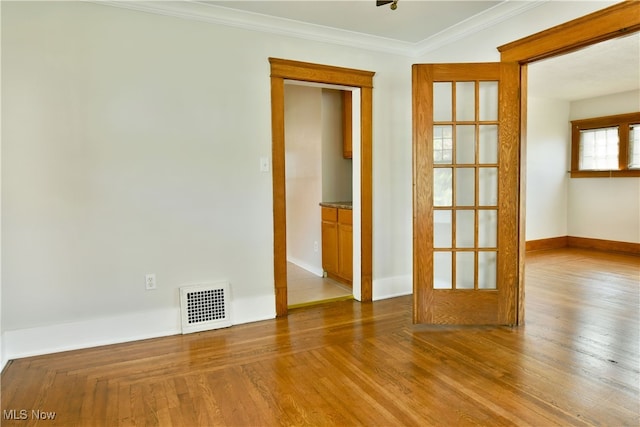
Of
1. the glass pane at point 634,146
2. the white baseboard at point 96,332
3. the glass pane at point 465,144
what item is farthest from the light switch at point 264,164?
the glass pane at point 634,146

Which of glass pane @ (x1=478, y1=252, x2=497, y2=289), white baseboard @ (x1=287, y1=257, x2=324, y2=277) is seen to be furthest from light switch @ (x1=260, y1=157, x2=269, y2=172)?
white baseboard @ (x1=287, y1=257, x2=324, y2=277)

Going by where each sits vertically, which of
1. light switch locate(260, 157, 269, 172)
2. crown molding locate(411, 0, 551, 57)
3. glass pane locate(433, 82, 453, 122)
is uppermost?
crown molding locate(411, 0, 551, 57)

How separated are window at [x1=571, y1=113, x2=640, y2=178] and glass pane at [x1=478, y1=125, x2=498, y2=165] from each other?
4.51 metres

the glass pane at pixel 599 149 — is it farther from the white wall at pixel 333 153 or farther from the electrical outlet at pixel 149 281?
the electrical outlet at pixel 149 281

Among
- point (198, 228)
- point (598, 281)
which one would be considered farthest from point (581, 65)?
point (198, 228)

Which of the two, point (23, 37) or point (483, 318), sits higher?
→ point (23, 37)

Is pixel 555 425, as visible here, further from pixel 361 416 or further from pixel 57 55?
pixel 57 55

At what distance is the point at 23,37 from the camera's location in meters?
2.50

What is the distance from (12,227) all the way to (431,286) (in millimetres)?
2989

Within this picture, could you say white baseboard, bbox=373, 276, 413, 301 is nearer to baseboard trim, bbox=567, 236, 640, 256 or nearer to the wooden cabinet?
the wooden cabinet

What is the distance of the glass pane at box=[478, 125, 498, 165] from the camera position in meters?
3.02

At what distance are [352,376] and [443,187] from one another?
163 centimetres

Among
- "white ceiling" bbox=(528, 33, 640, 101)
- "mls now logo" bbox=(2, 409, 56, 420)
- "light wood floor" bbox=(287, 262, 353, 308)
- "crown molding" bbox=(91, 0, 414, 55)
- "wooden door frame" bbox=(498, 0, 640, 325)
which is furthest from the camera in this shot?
"white ceiling" bbox=(528, 33, 640, 101)

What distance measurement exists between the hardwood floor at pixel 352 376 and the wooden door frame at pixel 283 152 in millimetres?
477
